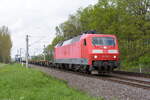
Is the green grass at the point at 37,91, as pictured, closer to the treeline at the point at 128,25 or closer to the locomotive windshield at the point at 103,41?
the locomotive windshield at the point at 103,41

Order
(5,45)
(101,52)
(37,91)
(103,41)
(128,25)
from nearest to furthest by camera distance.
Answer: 1. (37,91)
2. (101,52)
3. (103,41)
4. (128,25)
5. (5,45)

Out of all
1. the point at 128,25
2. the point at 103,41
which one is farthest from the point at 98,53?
the point at 128,25

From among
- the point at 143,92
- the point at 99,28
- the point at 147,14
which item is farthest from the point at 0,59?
the point at 143,92

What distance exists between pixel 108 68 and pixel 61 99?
42.8 ft

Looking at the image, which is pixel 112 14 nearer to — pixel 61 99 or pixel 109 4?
pixel 109 4

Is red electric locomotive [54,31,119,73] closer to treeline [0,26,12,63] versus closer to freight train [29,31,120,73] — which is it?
freight train [29,31,120,73]

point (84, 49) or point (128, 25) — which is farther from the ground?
point (128, 25)

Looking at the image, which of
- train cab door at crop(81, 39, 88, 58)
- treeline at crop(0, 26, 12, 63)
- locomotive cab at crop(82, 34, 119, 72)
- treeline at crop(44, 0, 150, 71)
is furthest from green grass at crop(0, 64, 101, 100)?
treeline at crop(0, 26, 12, 63)

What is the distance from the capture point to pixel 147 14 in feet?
112

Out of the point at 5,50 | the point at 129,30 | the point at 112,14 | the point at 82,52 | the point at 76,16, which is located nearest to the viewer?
the point at 82,52

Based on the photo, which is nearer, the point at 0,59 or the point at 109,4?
the point at 109,4

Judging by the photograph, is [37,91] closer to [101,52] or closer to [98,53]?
[98,53]

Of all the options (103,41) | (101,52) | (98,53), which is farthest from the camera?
(103,41)

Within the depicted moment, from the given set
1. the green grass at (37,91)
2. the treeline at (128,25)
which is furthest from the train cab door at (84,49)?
the treeline at (128,25)
